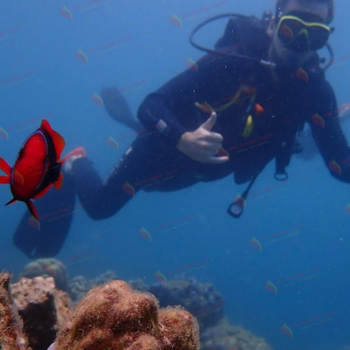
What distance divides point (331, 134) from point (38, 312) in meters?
5.80

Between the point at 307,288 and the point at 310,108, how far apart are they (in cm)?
6420

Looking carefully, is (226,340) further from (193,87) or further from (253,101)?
(193,87)

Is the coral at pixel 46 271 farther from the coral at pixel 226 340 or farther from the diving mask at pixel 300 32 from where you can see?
the diving mask at pixel 300 32

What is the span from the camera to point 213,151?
4.44 metres

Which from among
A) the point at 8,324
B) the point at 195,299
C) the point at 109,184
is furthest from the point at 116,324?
the point at 195,299

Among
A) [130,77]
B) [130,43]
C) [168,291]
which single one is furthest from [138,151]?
[130,77]

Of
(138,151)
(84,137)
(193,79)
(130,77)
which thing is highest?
(193,79)

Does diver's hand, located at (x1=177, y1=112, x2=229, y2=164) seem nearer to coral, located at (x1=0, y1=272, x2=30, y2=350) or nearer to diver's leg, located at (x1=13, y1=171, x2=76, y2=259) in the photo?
coral, located at (x1=0, y1=272, x2=30, y2=350)

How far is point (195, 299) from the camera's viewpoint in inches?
349

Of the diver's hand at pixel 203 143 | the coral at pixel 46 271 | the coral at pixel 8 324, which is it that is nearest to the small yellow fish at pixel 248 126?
the diver's hand at pixel 203 143

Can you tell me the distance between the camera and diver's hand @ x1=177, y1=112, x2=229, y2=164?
431 centimetres

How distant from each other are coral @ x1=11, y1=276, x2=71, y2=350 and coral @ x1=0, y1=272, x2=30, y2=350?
1031mm

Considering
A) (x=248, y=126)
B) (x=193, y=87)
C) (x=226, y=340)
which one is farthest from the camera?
(x=226, y=340)

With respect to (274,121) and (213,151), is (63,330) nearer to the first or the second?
(213,151)
